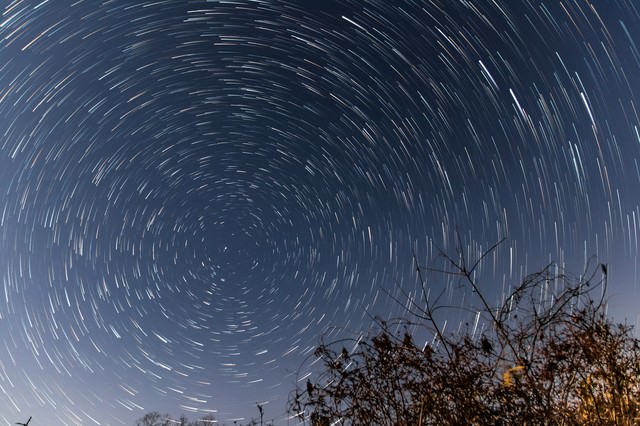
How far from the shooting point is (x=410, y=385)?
6.79ft

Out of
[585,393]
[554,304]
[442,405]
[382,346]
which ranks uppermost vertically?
[554,304]

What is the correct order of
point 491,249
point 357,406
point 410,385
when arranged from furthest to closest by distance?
point 357,406
point 410,385
point 491,249

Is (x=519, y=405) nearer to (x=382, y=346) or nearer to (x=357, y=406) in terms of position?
(x=382, y=346)

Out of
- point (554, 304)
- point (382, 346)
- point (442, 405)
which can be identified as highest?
point (554, 304)

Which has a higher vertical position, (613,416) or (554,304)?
(554,304)

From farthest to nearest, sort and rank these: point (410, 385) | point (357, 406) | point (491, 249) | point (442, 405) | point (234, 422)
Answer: point (234, 422)
point (357, 406)
point (410, 385)
point (442, 405)
point (491, 249)

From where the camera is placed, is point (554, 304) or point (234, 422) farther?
point (234, 422)

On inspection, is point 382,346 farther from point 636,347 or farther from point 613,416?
point 636,347

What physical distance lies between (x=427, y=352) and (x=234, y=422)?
9.65 feet

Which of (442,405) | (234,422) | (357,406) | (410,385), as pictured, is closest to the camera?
(442,405)

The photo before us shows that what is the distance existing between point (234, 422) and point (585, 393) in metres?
3.37

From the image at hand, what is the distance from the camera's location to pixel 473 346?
81.6 inches

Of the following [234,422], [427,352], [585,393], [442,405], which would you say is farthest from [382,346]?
[234,422]

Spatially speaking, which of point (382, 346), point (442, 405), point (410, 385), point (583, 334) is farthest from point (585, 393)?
point (382, 346)
